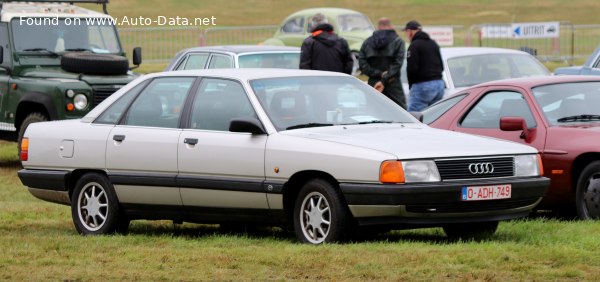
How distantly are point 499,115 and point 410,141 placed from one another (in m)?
2.70

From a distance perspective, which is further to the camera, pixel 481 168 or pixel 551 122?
pixel 551 122

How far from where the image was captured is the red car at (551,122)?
1118 cm

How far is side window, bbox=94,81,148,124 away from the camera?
36.8ft

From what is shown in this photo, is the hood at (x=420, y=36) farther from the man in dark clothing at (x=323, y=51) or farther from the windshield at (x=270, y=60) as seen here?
the windshield at (x=270, y=60)

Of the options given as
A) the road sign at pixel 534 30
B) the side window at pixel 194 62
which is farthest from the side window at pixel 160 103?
the road sign at pixel 534 30

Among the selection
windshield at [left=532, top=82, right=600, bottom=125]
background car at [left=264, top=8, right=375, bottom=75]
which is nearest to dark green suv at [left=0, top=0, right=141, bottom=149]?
windshield at [left=532, top=82, right=600, bottom=125]

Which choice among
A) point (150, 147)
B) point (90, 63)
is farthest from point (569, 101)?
point (90, 63)

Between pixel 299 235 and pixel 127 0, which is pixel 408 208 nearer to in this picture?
pixel 299 235

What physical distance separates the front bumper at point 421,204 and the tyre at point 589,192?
1486mm

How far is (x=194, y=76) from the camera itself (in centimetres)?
1095

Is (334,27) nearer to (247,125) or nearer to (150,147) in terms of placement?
(150,147)

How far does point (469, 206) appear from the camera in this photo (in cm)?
958

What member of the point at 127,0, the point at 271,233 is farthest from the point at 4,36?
the point at 127,0

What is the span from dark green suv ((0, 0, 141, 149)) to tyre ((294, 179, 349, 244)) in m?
9.15
